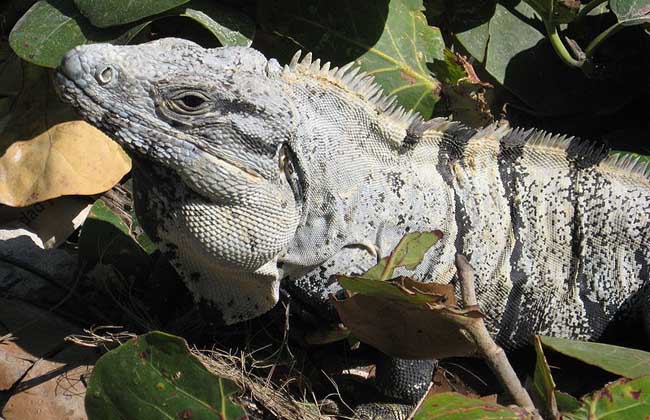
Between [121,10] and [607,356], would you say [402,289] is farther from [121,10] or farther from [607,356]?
[121,10]

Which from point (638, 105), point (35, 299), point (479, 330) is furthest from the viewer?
point (638, 105)

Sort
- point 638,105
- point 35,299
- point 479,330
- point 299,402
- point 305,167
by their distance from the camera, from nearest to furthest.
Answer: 1. point 479,330
2. point 305,167
3. point 299,402
4. point 35,299
5. point 638,105

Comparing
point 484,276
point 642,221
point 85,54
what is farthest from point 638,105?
point 85,54

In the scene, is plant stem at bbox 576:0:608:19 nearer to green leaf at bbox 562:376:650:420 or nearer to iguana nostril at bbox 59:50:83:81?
green leaf at bbox 562:376:650:420

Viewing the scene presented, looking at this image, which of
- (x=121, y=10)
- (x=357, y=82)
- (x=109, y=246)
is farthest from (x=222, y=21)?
(x=109, y=246)

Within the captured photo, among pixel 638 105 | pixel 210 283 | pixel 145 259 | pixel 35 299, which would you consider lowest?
pixel 35 299

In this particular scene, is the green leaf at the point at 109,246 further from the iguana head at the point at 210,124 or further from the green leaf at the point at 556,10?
the green leaf at the point at 556,10

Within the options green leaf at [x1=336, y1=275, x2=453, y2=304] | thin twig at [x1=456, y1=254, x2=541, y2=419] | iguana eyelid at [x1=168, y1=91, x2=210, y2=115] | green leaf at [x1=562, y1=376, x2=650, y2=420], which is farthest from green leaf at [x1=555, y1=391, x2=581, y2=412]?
iguana eyelid at [x1=168, y1=91, x2=210, y2=115]

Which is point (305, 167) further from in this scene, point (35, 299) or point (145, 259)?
point (35, 299)
